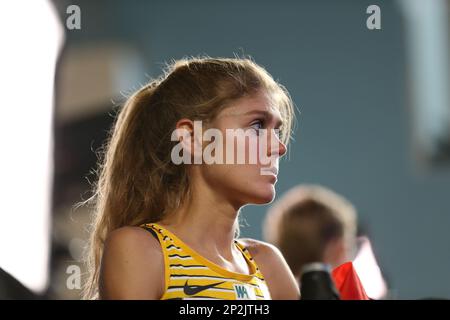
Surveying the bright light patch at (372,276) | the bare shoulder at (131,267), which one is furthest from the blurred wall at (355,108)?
the bare shoulder at (131,267)

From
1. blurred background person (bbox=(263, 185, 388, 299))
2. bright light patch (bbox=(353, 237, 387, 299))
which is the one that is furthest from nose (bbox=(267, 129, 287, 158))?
blurred background person (bbox=(263, 185, 388, 299))

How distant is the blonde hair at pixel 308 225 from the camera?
1.73m

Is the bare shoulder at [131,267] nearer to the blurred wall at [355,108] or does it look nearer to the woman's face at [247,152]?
the woman's face at [247,152]

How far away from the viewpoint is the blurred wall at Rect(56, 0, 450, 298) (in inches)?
157

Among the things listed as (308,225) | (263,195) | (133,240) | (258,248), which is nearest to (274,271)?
(258,248)

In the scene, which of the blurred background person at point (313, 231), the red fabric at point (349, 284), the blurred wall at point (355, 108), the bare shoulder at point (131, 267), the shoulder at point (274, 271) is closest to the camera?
the bare shoulder at point (131, 267)

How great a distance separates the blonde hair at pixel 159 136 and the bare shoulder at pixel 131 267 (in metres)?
0.11

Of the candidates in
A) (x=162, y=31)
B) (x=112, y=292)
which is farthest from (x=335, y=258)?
(x=162, y=31)

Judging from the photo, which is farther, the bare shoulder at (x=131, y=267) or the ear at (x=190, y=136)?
the ear at (x=190, y=136)

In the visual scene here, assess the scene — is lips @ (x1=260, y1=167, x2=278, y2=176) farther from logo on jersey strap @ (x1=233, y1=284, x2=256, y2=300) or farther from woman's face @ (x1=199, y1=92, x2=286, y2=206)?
logo on jersey strap @ (x1=233, y1=284, x2=256, y2=300)

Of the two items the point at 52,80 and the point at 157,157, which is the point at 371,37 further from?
the point at 157,157

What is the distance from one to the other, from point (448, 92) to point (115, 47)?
184 centimetres

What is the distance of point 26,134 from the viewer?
146cm

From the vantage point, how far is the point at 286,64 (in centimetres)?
423
